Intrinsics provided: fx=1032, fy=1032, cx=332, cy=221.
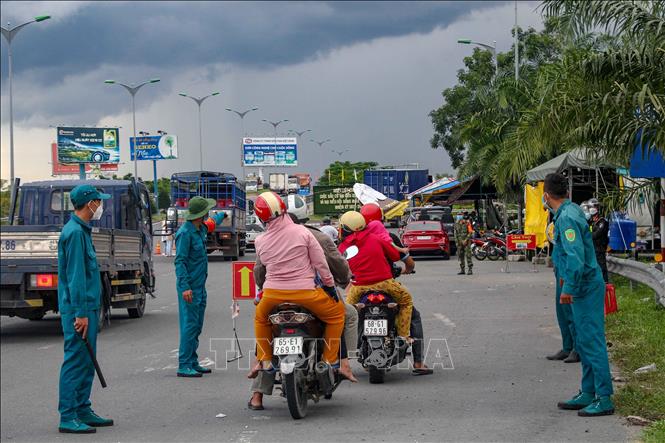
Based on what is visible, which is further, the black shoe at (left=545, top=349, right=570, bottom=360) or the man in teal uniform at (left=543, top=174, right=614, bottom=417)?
the black shoe at (left=545, top=349, right=570, bottom=360)

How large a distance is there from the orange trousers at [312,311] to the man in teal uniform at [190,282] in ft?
8.09

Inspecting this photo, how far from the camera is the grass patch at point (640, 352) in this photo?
8547 millimetres

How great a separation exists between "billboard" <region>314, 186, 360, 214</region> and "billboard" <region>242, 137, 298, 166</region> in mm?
28943

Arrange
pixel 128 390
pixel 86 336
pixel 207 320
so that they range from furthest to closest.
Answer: pixel 207 320
pixel 128 390
pixel 86 336

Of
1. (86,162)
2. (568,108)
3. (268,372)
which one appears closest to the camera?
(268,372)

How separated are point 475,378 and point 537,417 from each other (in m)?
2.21

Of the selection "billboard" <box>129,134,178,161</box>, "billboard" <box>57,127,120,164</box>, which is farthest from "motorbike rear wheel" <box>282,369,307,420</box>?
"billboard" <box>129,134,178,161</box>

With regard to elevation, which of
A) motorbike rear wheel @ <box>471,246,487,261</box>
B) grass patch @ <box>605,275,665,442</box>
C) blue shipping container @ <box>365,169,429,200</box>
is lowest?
grass patch @ <box>605,275,665,442</box>

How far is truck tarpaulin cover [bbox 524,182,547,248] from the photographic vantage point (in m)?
33.0

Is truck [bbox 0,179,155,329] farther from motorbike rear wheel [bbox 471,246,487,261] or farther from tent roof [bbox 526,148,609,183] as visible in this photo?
motorbike rear wheel [bbox 471,246,487,261]

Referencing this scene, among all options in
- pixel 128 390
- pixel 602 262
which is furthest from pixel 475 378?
pixel 602 262

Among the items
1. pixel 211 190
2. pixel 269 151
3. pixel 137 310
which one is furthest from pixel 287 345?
pixel 269 151

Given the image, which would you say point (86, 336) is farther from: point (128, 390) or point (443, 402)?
point (443, 402)

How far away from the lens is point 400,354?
10.5 m
